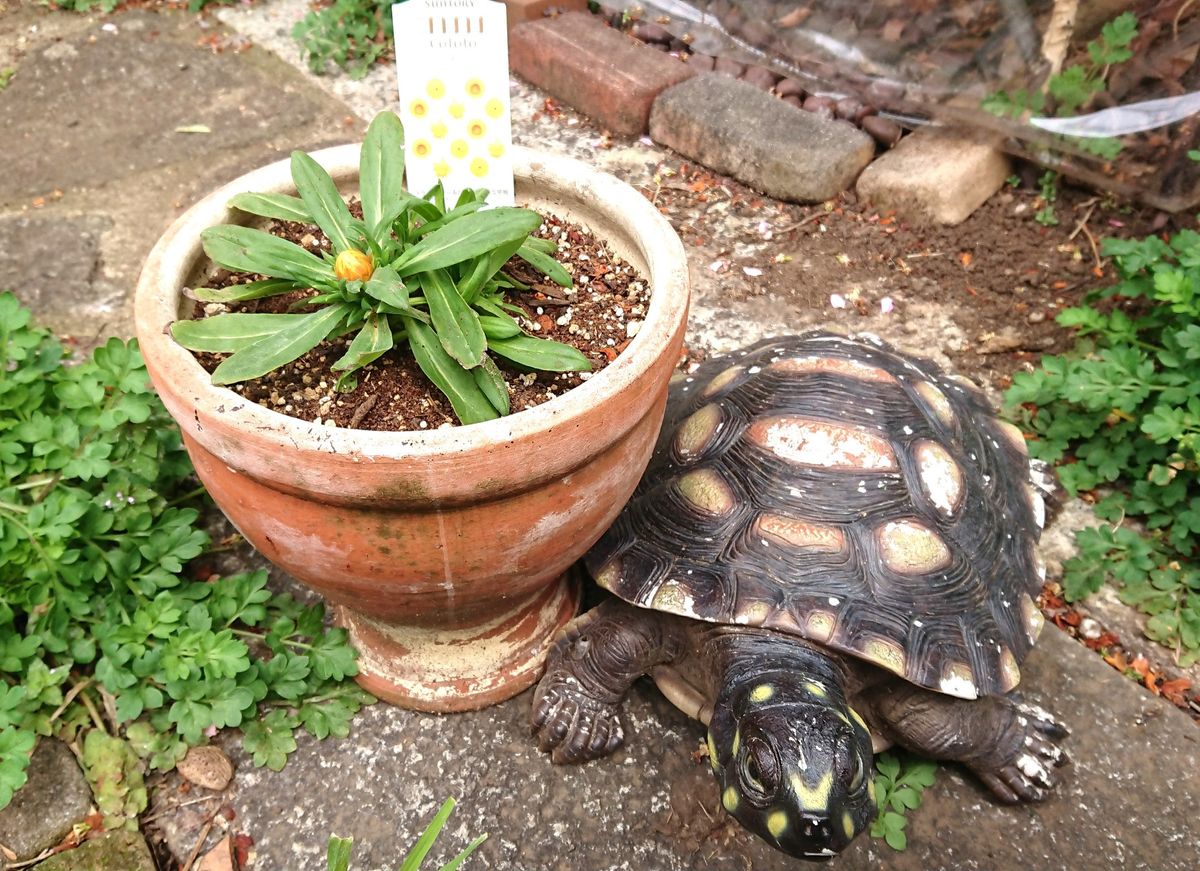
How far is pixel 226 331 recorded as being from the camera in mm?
1434

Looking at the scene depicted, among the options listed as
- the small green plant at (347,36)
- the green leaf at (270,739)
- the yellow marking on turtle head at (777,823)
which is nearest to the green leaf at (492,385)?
the yellow marking on turtle head at (777,823)

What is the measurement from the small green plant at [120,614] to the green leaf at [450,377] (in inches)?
29.2

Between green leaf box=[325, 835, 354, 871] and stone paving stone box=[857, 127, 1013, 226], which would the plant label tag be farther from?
stone paving stone box=[857, 127, 1013, 226]

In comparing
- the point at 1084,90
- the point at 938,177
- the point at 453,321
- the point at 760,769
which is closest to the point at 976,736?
the point at 760,769

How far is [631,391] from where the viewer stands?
1.44 metres

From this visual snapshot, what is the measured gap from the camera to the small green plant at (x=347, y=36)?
3.90 meters

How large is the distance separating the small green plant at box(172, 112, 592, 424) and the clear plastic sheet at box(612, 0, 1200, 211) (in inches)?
92.4

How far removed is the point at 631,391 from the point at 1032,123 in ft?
8.15

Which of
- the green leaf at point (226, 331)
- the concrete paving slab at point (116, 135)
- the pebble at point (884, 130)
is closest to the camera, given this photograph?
the green leaf at point (226, 331)

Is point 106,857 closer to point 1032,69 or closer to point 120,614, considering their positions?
point 120,614

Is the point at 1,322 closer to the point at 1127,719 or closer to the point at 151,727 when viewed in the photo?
the point at 151,727

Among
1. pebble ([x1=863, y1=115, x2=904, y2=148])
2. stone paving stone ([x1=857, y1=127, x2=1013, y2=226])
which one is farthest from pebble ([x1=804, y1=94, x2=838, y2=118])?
stone paving stone ([x1=857, y1=127, x2=1013, y2=226])

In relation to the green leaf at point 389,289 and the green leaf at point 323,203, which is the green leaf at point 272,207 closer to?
the green leaf at point 323,203

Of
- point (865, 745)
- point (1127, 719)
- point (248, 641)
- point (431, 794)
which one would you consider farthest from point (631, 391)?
point (1127, 719)
